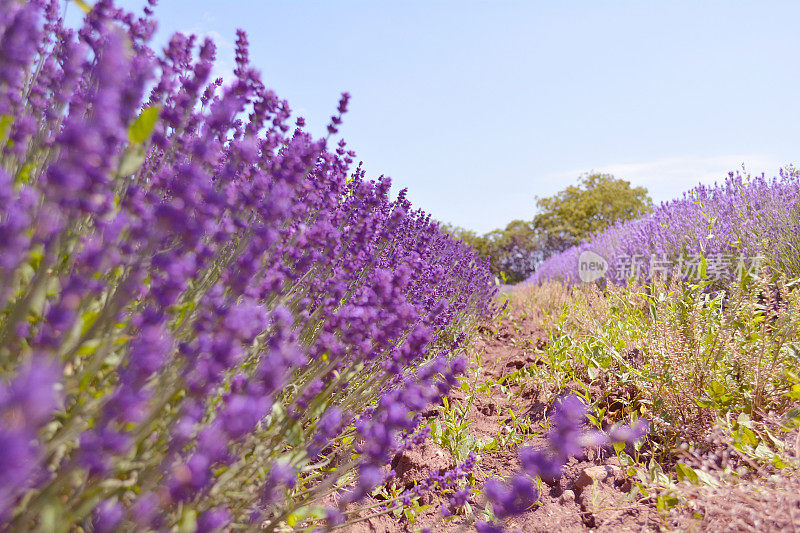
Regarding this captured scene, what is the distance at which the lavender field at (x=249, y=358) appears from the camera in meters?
0.90

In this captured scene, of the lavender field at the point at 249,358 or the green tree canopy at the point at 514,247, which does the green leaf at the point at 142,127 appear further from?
the green tree canopy at the point at 514,247

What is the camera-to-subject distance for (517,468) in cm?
240

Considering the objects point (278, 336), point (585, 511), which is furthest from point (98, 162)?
point (585, 511)

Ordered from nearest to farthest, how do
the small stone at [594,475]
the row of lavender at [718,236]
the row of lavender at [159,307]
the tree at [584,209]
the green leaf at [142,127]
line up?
1. the row of lavender at [159,307]
2. the green leaf at [142,127]
3. the small stone at [594,475]
4. the row of lavender at [718,236]
5. the tree at [584,209]

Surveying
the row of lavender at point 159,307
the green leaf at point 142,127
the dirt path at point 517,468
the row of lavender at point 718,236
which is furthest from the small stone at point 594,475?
the row of lavender at point 718,236

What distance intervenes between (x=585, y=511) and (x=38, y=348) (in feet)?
6.51

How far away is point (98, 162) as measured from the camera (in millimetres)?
858

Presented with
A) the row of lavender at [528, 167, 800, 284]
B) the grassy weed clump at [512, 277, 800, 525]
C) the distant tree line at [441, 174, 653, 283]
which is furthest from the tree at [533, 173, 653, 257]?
the grassy weed clump at [512, 277, 800, 525]

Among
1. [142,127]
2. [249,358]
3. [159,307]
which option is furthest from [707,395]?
[142,127]

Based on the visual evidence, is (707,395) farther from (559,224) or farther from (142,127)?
(559,224)

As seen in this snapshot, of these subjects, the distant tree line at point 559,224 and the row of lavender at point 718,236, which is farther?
the distant tree line at point 559,224

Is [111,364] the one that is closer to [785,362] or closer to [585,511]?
[585,511]

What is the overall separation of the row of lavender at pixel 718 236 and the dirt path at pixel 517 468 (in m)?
2.33

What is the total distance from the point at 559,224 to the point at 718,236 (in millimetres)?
22280
